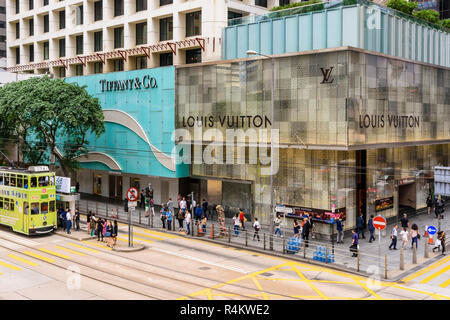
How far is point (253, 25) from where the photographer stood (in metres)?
32.9

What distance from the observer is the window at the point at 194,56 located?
37.9m

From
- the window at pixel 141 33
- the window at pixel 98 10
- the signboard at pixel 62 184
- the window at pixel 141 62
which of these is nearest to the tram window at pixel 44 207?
the signboard at pixel 62 184

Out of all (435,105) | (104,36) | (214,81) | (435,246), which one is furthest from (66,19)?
(435,246)

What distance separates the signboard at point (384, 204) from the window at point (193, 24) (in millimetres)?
18872

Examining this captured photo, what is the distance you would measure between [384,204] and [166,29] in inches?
901

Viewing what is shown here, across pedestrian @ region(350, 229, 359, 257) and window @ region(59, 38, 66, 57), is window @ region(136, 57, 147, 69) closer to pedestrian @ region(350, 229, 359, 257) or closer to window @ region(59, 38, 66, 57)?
window @ region(59, 38, 66, 57)

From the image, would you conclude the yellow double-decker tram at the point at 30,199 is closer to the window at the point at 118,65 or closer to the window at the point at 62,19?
the window at the point at 118,65

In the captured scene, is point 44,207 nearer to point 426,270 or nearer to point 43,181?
point 43,181

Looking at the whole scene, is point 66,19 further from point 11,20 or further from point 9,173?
point 9,173

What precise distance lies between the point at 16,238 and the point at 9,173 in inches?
164

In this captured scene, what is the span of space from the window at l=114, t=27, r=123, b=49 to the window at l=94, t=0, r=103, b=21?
2.73 m

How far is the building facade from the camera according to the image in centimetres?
3719

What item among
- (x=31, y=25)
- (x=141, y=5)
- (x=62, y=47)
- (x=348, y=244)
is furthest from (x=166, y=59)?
(x=31, y=25)

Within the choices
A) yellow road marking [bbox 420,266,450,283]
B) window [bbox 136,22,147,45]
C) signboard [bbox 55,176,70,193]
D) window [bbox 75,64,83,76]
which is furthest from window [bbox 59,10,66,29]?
yellow road marking [bbox 420,266,450,283]
